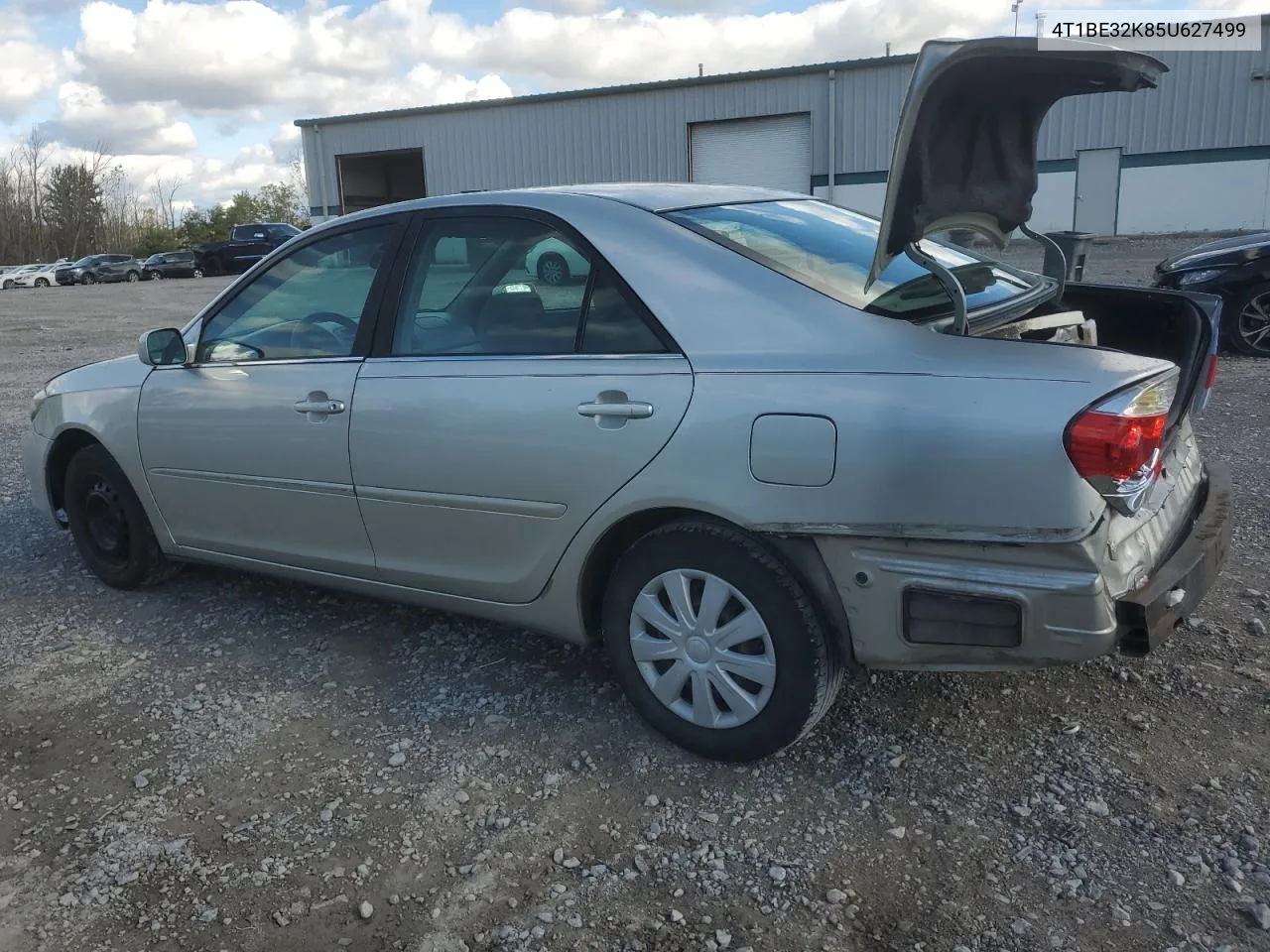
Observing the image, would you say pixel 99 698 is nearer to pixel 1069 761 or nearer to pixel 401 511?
pixel 401 511

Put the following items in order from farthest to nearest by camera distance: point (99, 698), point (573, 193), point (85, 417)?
1. point (85, 417)
2. point (99, 698)
3. point (573, 193)

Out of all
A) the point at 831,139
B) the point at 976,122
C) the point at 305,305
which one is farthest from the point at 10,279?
the point at 976,122

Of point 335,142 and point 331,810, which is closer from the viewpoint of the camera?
point 331,810

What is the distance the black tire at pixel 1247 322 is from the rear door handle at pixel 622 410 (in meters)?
7.65

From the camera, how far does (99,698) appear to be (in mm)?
3684

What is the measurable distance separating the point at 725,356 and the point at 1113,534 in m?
1.05

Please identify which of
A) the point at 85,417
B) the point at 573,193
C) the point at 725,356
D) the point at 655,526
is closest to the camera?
the point at 725,356

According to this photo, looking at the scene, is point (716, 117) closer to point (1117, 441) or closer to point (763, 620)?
point (763, 620)

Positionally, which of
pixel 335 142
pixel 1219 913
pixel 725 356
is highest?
pixel 335 142

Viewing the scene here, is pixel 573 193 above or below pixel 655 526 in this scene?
above

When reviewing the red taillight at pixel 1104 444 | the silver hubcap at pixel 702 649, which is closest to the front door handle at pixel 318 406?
the silver hubcap at pixel 702 649

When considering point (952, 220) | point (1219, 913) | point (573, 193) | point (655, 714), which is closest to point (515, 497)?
point (655, 714)

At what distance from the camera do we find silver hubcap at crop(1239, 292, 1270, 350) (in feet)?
28.5

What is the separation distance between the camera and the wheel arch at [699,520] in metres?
2.72
